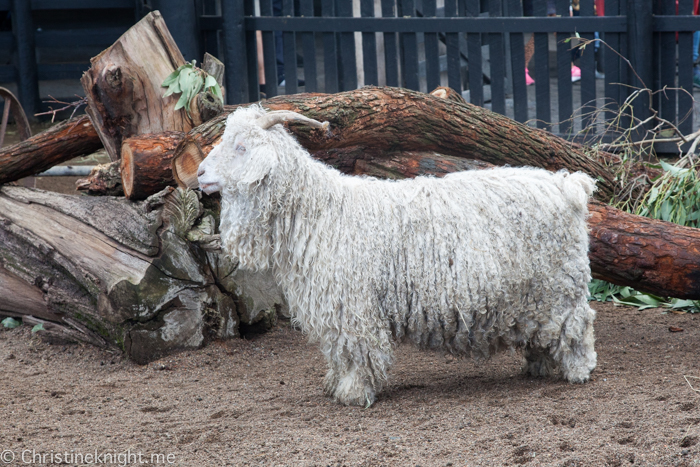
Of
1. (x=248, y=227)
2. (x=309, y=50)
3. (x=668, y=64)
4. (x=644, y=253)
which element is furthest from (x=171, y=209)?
(x=668, y=64)

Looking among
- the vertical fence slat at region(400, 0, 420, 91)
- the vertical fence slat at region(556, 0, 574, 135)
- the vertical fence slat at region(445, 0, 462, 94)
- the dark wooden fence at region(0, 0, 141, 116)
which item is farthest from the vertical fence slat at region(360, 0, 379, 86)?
the dark wooden fence at region(0, 0, 141, 116)

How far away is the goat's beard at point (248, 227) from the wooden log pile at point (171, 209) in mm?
1126

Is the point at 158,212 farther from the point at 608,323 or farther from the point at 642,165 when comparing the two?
the point at 642,165

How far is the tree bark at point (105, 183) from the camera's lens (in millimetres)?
5176

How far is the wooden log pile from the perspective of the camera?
4.47 metres

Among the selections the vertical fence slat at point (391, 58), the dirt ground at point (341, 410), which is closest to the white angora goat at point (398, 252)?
the dirt ground at point (341, 410)

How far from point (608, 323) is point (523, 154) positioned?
1450mm

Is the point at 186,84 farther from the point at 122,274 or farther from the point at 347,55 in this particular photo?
the point at 347,55

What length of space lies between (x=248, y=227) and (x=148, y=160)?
1551mm

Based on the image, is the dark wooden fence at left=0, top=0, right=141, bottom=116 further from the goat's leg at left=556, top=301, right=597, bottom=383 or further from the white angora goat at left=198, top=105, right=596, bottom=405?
the goat's leg at left=556, top=301, right=597, bottom=383

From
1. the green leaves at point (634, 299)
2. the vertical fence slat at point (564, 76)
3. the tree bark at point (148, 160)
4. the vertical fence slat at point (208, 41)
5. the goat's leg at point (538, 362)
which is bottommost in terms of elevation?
the green leaves at point (634, 299)

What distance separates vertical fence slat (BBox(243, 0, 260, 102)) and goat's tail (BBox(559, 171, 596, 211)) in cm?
547

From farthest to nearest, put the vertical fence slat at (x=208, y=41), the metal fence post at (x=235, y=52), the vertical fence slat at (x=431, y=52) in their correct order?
1. the vertical fence slat at (x=208, y=41)
2. the metal fence post at (x=235, y=52)
3. the vertical fence slat at (x=431, y=52)

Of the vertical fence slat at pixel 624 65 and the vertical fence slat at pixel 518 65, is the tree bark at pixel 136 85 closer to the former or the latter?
the vertical fence slat at pixel 518 65
